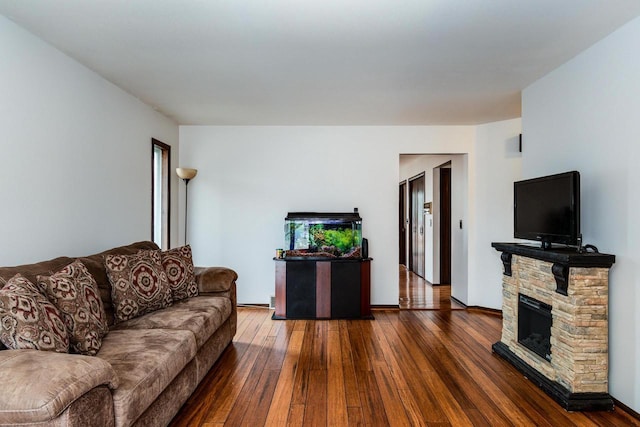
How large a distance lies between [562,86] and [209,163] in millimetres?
3973

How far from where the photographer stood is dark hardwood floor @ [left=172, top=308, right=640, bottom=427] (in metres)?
2.27

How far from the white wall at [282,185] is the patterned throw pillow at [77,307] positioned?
281 centimetres

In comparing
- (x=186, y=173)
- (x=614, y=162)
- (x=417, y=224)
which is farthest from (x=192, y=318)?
(x=417, y=224)

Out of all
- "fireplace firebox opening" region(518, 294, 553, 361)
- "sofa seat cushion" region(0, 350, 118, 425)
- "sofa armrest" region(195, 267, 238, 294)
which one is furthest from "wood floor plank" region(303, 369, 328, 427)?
"fireplace firebox opening" region(518, 294, 553, 361)

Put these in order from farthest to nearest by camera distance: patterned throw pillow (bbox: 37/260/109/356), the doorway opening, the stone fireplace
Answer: the doorway opening → the stone fireplace → patterned throw pillow (bbox: 37/260/109/356)

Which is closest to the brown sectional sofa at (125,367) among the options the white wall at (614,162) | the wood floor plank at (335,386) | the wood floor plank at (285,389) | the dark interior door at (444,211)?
the wood floor plank at (285,389)

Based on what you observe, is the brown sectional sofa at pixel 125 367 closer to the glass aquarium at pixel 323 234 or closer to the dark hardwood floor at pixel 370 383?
the dark hardwood floor at pixel 370 383

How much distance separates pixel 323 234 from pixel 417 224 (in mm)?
3824

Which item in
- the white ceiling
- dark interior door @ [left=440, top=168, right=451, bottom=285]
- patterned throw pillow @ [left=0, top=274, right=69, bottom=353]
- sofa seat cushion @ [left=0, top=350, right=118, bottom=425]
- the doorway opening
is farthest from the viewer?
dark interior door @ [left=440, top=168, right=451, bottom=285]

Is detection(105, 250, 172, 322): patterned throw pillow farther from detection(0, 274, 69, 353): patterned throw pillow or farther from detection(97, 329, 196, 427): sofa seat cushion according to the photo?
detection(0, 274, 69, 353): patterned throw pillow

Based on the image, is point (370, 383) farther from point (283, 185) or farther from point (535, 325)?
point (283, 185)

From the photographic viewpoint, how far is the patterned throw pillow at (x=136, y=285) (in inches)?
104

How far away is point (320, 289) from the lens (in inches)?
175

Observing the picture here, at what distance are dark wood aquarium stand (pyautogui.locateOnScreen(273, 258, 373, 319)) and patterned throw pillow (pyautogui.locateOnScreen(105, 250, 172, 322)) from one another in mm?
1695
